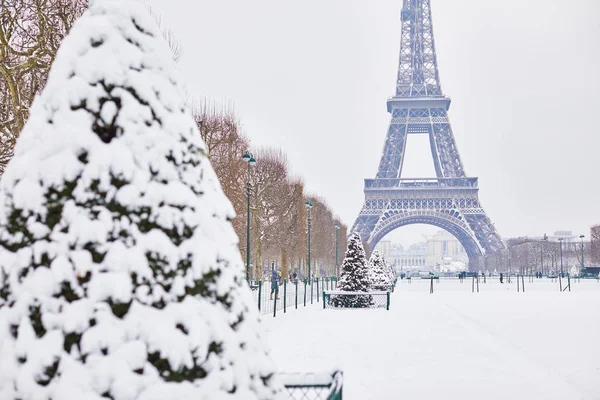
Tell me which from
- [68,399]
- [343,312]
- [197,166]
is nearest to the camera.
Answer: [68,399]

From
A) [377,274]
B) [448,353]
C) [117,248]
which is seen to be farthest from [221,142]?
[117,248]

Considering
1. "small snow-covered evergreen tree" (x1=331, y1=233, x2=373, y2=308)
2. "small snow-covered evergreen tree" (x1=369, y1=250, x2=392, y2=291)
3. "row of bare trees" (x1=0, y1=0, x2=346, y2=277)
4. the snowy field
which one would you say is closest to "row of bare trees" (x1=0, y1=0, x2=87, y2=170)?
"row of bare trees" (x1=0, y1=0, x2=346, y2=277)

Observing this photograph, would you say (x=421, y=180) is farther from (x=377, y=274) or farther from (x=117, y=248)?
(x=117, y=248)

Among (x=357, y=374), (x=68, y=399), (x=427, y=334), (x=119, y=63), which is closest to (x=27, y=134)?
(x=119, y=63)

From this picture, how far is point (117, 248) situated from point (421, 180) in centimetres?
7812

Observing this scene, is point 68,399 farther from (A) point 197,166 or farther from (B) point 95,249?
(A) point 197,166

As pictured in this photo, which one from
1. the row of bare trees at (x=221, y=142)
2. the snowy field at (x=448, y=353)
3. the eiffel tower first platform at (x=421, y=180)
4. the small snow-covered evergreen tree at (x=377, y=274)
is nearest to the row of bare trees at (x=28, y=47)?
the row of bare trees at (x=221, y=142)

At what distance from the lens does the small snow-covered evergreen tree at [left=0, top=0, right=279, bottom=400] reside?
229 centimetres

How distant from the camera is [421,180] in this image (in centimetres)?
7862

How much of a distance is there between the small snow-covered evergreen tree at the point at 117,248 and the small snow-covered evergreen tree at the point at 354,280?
2102cm

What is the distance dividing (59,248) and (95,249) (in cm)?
15

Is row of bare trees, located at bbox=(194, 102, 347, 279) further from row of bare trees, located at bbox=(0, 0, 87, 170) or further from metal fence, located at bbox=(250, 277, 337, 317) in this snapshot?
row of bare trees, located at bbox=(0, 0, 87, 170)

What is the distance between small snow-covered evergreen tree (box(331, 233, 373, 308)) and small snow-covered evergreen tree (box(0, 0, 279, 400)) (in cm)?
2102

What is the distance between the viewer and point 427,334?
14242 millimetres
